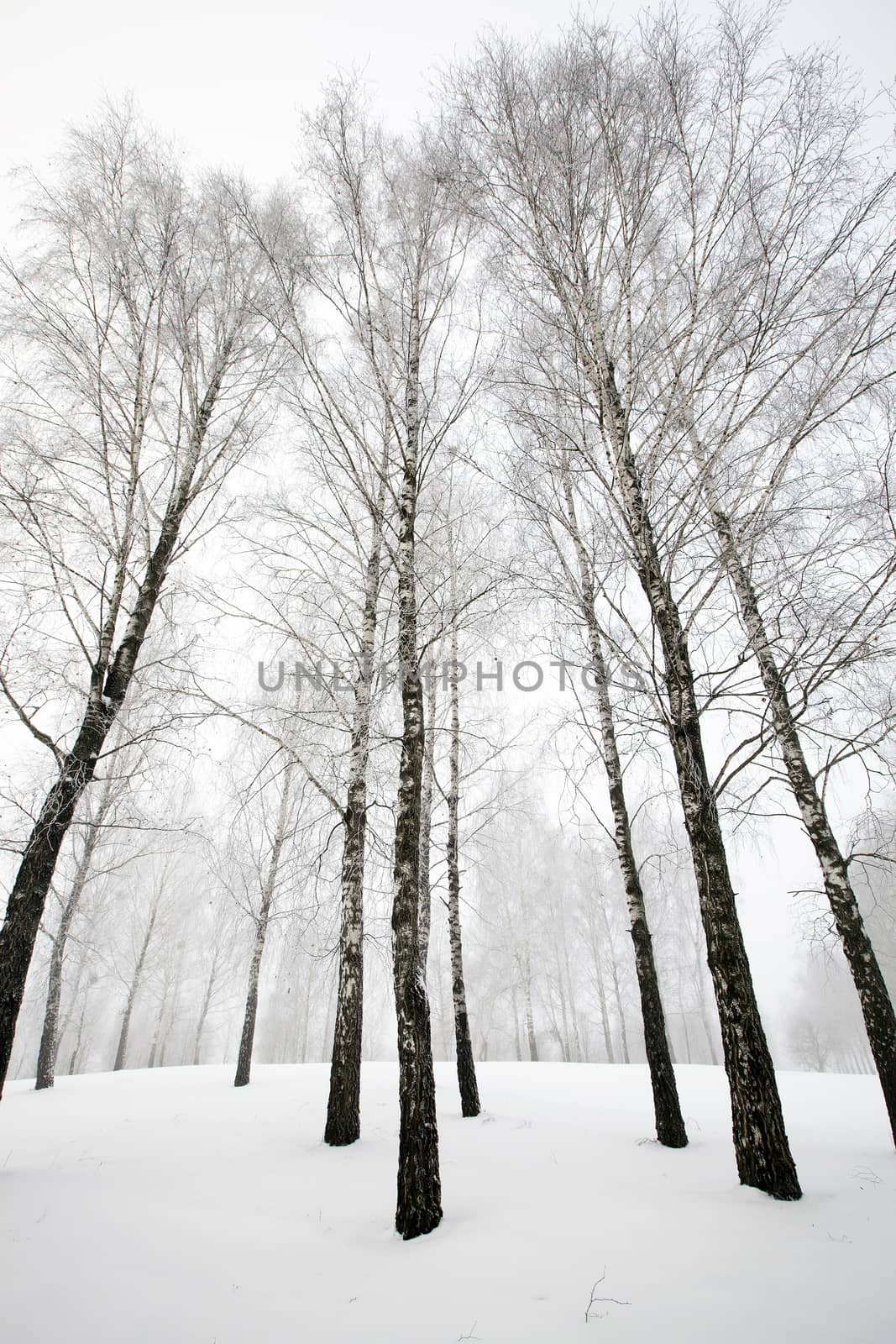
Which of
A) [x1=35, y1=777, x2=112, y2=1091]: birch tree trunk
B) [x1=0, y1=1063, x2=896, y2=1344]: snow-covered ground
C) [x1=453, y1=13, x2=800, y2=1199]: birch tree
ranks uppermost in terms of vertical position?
[x1=453, y1=13, x2=800, y2=1199]: birch tree

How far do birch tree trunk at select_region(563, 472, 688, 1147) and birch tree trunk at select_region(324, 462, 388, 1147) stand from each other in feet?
8.27

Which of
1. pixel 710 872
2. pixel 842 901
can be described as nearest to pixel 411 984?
pixel 710 872

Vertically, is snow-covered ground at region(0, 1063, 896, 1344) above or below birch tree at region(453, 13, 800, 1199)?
below

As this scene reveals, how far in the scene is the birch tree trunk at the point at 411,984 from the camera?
335 cm

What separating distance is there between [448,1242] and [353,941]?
3080mm

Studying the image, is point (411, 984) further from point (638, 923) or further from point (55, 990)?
point (55, 990)

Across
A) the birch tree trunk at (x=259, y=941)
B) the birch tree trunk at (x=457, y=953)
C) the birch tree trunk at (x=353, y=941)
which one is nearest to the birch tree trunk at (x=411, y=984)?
the birch tree trunk at (x=353, y=941)

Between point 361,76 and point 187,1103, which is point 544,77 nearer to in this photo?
point 361,76

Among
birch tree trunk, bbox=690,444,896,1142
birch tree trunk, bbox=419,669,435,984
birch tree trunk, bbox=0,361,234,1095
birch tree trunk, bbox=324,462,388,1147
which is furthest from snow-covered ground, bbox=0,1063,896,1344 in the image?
birch tree trunk, bbox=419,669,435,984

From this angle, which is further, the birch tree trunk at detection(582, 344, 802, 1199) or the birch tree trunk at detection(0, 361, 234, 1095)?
the birch tree trunk at detection(0, 361, 234, 1095)

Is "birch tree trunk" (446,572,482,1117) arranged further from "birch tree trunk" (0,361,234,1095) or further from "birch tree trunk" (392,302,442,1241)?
"birch tree trunk" (0,361,234,1095)

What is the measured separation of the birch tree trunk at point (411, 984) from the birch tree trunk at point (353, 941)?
1.38 meters

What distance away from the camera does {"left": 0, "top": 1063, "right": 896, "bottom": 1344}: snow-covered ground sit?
237 centimetres

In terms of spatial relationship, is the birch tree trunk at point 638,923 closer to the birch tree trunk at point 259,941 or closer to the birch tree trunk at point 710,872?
Result: the birch tree trunk at point 710,872
